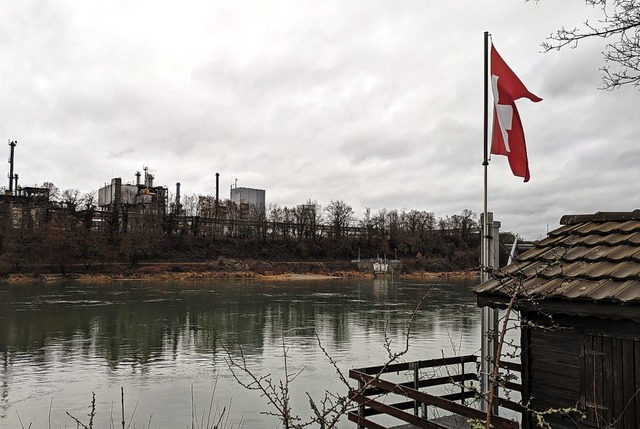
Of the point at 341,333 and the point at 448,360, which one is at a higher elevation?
the point at 448,360

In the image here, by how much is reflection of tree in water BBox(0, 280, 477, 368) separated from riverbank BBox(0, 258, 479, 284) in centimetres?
1758

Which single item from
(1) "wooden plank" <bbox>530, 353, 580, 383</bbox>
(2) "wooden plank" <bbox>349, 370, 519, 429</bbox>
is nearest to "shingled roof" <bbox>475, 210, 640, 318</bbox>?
(1) "wooden plank" <bbox>530, 353, 580, 383</bbox>

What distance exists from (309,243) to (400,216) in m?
24.7

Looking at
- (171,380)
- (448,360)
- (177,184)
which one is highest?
(177,184)

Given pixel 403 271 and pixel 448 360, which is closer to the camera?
pixel 448 360

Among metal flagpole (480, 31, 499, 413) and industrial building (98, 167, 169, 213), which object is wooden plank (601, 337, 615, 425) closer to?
metal flagpole (480, 31, 499, 413)

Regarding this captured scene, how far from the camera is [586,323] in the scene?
558cm

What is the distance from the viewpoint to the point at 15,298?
3744 centimetres

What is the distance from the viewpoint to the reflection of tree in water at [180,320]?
20.6 m

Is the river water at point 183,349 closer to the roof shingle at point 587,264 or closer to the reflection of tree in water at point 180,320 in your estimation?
the reflection of tree in water at point 180,320

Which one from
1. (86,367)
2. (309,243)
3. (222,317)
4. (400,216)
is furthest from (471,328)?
(400,216)

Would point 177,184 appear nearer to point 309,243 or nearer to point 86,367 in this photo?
point 309,243

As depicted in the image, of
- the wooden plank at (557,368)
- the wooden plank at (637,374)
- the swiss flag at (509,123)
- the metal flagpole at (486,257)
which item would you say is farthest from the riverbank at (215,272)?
the wooden plank at (637,374)

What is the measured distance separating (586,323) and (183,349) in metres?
17.4
